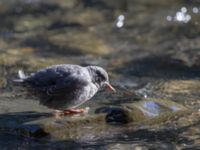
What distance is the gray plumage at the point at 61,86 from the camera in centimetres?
713

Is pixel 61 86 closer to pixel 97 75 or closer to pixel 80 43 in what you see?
pixel 97 75

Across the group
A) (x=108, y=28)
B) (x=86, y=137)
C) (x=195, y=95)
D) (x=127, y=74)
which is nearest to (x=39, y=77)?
(x=86, y=137)

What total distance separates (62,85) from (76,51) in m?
4.17

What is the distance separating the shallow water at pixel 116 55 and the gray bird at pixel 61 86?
0.81 ft

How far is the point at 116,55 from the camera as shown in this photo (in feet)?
36.5

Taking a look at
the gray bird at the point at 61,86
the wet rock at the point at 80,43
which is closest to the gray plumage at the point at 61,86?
the gray bird at the point at 61,86

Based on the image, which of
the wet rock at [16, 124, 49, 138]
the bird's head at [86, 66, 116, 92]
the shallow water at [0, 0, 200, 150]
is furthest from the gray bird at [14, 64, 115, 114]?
the wet rock at [16, 124, 49, 138]

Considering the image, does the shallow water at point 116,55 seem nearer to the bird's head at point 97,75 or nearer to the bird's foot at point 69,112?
the bird's foot at point 69,112

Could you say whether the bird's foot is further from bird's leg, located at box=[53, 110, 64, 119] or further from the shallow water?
the shallow water

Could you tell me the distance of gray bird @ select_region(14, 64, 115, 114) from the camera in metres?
7.13

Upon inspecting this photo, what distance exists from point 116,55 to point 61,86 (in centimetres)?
408

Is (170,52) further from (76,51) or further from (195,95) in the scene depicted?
(195,95)

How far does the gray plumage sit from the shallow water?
0.25 metres

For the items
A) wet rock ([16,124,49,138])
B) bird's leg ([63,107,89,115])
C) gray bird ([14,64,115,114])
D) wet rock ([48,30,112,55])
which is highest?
wet rock ([48,30,112,55])
